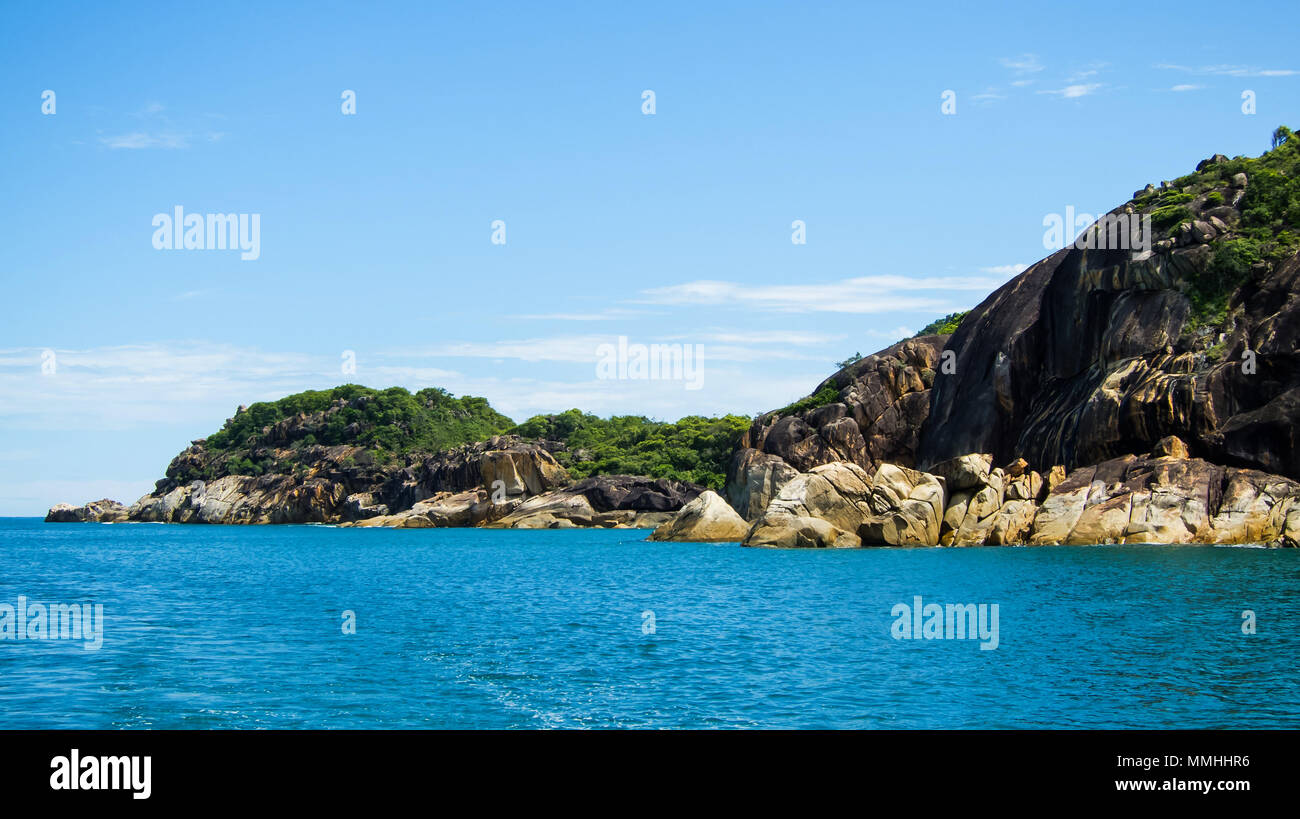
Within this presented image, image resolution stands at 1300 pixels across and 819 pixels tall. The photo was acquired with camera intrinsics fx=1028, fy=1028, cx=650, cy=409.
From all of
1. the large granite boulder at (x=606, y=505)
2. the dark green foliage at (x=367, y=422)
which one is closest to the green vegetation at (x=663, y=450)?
the large granite boulder at (x=606, y=505)

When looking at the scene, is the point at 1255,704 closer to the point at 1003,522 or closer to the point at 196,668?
the point at 196,668

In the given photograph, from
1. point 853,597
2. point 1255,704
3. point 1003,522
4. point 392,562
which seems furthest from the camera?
point 392,562

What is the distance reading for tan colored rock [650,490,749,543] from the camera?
229 feet

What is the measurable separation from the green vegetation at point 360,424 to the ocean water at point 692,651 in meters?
101

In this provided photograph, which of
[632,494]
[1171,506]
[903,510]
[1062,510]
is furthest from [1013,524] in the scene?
[632,494]

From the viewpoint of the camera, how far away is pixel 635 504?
10231 centimetres

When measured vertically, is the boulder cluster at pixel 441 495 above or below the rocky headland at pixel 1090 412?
below

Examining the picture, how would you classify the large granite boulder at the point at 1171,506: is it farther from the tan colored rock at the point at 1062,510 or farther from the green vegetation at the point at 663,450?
the green vegetation at the point at 663,450

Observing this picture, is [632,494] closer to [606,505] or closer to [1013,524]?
[606,505]

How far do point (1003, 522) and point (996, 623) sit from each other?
27.6 m

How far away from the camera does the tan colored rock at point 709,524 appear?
69875 mm

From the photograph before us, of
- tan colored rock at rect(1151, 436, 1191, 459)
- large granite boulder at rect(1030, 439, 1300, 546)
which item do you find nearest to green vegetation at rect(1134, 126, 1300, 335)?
tan colored rock at rect(1151, 436, 1191, 459)

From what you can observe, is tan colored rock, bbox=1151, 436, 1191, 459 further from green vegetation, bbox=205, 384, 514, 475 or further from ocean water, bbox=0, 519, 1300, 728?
green vegetation, bbox=205, 384, 514, 475
